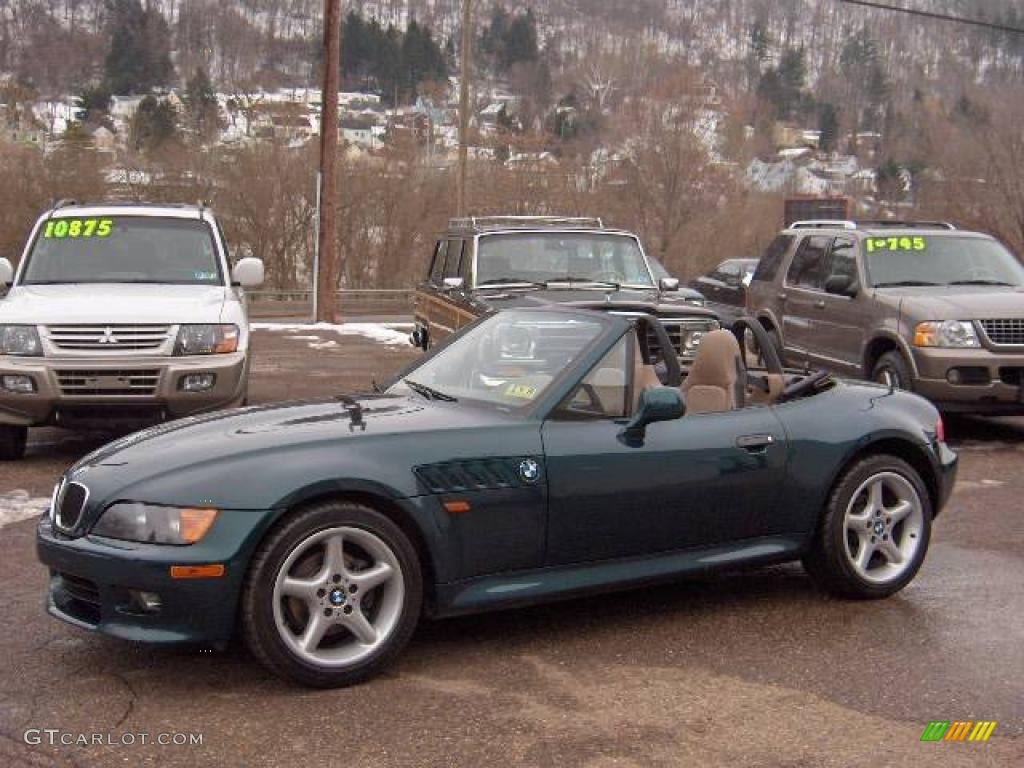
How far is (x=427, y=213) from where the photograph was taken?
41.4 meters

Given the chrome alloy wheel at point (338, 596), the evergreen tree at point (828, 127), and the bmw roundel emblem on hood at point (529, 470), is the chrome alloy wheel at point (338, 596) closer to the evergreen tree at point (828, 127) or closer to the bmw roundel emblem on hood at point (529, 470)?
the bmw roundel emblem on hood at point (529, 470)

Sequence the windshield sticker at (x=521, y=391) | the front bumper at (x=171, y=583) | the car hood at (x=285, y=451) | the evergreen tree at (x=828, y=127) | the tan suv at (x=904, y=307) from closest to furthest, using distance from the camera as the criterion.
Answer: the front bumper at (x=171, y=583) < the car hood at (x=285, y=451) < the windshield sticker at (x=521, y=391) < the tan suv at (x=904, y=307) < the evergreen tree at (x=828, y=127)

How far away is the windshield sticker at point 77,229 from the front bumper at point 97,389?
2.00m

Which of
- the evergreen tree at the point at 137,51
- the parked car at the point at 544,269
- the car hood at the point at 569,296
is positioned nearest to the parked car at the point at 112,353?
the car hood at the point at 569,296

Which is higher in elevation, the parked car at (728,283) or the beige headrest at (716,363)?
the beige headrest at (716,363)

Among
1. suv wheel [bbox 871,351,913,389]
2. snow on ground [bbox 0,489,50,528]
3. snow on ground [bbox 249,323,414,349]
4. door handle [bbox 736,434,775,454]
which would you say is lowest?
snow on ground [bbox 249,323,414,349]

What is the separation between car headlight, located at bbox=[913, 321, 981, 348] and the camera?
10062mm

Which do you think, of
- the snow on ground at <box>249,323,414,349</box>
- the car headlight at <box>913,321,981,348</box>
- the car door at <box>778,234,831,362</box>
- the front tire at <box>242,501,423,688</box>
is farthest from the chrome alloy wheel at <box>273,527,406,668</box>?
the snow on ground at <box>249,323,414,349</box>

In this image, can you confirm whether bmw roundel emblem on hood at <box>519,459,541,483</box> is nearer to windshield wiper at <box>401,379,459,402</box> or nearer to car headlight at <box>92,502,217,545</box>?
windshield wiper at <box>401,379,459,402</box>

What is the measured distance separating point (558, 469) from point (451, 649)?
2.75 ft

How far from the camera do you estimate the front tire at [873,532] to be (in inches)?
220

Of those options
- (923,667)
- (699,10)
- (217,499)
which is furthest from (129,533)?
(699,10)

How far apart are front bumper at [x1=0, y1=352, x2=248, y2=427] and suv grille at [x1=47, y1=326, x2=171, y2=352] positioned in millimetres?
94

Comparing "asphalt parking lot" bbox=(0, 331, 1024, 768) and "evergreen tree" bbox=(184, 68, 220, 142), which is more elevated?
"evergreen tree" bbox=(184, 68, 220, 142)
